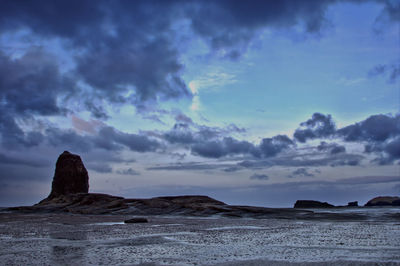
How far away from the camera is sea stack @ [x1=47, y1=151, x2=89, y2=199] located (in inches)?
2648

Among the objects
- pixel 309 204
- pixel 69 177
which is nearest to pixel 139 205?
pixel 309 204

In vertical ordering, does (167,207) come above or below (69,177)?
below

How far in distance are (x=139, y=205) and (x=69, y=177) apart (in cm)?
3144

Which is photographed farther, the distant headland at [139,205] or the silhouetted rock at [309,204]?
the silhouetted rock at [309,204]

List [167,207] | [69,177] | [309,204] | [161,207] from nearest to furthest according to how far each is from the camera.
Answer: [167,207] < [161,207] < [309,204] < [69,177]

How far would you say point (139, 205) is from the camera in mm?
41969

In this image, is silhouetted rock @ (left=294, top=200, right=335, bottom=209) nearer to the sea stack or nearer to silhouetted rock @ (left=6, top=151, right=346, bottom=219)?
silhouetted rock @ (left=6, top=151, right=346, bottom=219)

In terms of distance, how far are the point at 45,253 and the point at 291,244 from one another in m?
6.72

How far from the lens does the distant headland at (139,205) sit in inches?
1264

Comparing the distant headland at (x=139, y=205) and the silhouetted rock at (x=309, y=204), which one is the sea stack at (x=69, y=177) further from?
the silhouetted rock at (x=309, y=204)

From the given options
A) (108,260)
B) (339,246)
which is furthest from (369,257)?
(108,260)

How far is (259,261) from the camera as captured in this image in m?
7.14

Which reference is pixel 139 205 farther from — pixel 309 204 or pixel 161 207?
pixel 309 204

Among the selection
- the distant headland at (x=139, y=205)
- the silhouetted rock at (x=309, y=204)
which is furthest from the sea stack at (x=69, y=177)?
the silhouetted rock at (x=309, y=204)
